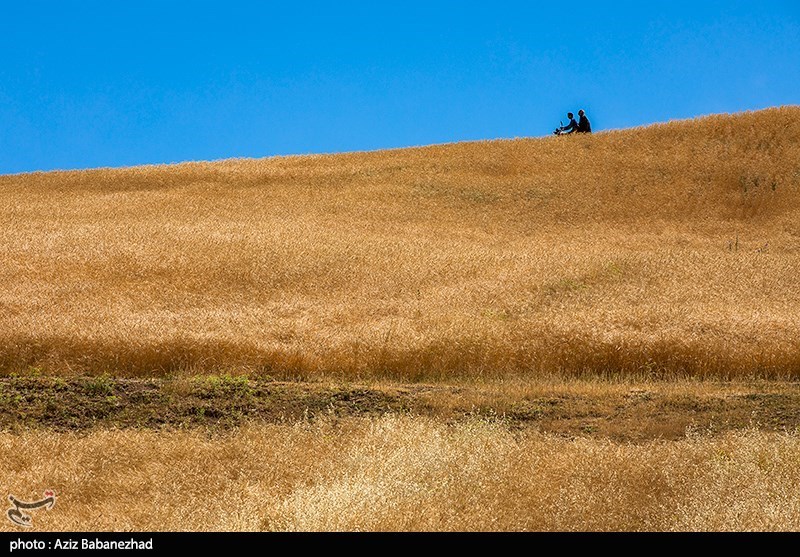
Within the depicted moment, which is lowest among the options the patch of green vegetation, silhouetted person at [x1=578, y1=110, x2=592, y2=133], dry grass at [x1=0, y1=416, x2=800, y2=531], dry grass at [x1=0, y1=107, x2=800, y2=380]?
dry grass at [x1=0, y1=416, x2=800, y2=531]

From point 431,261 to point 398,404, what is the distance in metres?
11.0

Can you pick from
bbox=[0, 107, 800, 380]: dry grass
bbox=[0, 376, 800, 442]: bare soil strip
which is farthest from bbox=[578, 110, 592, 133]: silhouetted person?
bbox=[0, 376, 800, 442]: bare soil strip

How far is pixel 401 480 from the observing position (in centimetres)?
910

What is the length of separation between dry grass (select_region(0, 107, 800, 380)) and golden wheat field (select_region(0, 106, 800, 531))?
10 centimetres

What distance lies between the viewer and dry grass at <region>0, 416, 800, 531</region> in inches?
316

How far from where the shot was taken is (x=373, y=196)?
34562 mm

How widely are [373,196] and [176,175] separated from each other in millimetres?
9078

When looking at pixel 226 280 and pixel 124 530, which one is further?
pixel 226 280

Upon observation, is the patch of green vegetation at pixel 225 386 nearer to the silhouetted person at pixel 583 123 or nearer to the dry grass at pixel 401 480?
the dry grass at pixel 401 480

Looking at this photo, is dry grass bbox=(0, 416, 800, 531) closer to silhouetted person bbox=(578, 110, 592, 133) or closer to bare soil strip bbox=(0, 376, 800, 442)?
bare soil strip bbox=(0, 376, 800, 442)

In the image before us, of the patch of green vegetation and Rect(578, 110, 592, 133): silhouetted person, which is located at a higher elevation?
Rect(578, 110, 592, 133): silhouetted person
